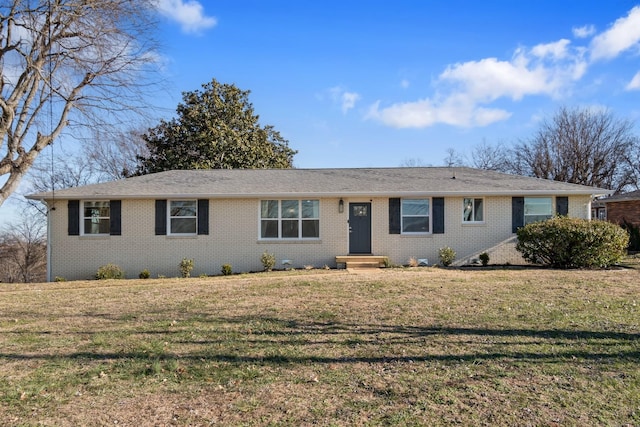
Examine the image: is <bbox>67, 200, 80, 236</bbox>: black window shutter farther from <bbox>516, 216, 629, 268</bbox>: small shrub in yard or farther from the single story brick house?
<bbox>516, 216, 629, 268</bbox>: small shrub in yard

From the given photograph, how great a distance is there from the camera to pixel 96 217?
14.1 meters

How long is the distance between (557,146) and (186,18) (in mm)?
31294

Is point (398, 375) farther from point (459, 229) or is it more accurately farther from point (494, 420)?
point (459, 229)

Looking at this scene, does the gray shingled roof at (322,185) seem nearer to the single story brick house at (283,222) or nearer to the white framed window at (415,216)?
the single story brick house at (283,222)

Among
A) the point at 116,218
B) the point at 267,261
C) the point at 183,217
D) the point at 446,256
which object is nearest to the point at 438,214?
the point at 446,256

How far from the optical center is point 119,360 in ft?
16.1

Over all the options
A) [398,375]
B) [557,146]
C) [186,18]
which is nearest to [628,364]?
[398,375]

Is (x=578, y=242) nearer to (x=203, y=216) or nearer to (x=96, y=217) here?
(x=203, y=216)

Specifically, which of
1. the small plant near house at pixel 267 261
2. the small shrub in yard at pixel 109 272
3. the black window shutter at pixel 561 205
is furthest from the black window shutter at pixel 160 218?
the black window shutter at pixel 561 205

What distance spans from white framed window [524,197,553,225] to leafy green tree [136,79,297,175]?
1663 cm

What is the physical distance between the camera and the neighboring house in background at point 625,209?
21641 millimetres

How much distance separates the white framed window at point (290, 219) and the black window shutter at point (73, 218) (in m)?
6.12

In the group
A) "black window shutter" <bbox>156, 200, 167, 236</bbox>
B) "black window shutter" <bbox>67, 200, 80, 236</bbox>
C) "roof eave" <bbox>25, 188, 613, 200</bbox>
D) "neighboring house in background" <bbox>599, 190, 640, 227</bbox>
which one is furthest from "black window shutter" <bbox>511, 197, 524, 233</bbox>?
"black window shutter" <bbox>67, 200, 80, 236</bbox>

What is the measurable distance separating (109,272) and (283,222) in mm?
5757
